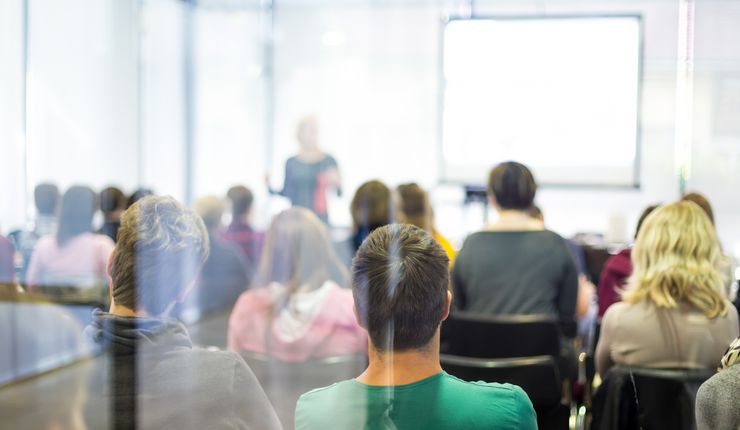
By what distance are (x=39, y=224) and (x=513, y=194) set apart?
153 centimetres

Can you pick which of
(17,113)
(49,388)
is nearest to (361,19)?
(17,113)

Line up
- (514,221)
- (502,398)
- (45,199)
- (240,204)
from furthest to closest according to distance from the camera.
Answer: (240,204), (45,199), (514,221), (502,398)

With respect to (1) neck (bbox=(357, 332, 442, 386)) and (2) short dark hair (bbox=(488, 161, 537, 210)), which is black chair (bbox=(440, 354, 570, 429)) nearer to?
(1) neck (bbox=(357, 332, 442, 386))

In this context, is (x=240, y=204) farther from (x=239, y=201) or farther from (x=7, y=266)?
(x=7, y=266)

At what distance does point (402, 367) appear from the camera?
1.16 meters

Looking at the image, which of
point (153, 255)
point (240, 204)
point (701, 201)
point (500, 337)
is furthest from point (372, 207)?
point (240, 204)

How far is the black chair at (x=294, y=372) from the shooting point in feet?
5.10

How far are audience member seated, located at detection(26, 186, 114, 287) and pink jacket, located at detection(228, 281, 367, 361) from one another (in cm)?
46

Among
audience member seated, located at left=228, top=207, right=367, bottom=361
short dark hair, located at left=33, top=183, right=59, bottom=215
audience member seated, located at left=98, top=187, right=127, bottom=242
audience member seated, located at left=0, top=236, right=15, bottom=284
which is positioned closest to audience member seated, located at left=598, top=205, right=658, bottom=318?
audience member seated, located at left=228, top=207, right=367, bottom=361

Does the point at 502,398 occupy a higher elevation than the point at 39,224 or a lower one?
lower

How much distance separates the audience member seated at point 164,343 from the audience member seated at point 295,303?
0.76m

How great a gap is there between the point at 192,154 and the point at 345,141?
1162 mm

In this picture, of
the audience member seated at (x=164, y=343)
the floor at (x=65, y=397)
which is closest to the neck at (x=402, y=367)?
the audience member seated at (x=164, y=343)

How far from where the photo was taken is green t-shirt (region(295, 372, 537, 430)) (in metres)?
1.13
